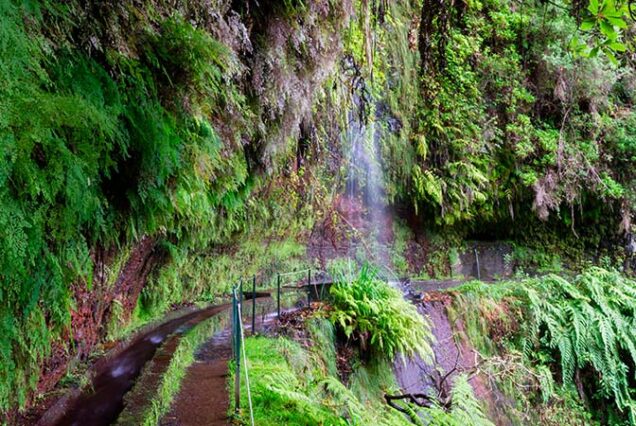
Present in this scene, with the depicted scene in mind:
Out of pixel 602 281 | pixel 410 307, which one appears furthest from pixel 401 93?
pixel 410 307

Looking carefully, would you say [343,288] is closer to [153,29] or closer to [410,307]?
[410,307]

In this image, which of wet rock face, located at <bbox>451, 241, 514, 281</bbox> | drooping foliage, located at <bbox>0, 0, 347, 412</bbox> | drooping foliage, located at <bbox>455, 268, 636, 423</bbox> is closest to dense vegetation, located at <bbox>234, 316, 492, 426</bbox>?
drooping foliage, located at <bbox>0, 0, 347, 412</bbox>

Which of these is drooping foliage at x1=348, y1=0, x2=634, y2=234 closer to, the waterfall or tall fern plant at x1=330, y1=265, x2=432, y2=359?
the waterfall

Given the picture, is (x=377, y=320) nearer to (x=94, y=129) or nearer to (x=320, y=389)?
(x=320, y=389)

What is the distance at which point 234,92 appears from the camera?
361 centimetres

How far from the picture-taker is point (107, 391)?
4.64 m

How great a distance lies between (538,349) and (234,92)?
7.49 metres

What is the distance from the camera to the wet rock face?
16.0 metres

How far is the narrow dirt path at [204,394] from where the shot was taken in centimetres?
361

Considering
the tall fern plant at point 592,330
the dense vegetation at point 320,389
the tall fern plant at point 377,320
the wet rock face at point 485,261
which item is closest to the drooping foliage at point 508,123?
the wet rock face at point 485,261

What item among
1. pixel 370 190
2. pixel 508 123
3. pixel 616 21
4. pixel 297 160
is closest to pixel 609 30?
pixel 616 21

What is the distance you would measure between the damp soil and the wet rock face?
11687mm

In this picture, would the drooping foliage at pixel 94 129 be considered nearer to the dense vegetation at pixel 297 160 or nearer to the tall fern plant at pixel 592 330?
the dense vegetation at pixel 297 160

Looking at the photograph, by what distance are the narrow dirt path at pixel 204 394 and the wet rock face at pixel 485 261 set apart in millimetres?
12142
